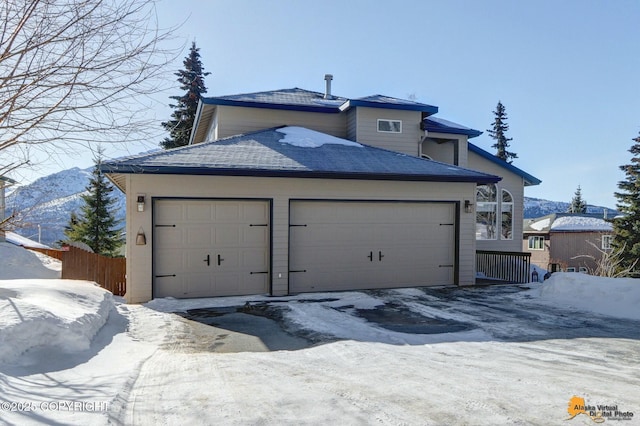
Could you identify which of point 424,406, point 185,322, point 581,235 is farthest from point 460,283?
point 581,235

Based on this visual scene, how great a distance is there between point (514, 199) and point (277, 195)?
12581 millimetres

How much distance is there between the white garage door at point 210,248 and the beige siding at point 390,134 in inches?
212

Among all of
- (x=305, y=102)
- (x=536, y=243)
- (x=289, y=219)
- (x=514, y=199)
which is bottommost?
(x=536, y=243)

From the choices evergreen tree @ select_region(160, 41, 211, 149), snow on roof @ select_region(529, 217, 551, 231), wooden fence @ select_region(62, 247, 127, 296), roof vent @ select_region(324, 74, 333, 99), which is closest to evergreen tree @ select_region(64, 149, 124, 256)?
evergreen tree @ select_region(160, 41, 211, 149)

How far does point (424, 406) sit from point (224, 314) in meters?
4.87

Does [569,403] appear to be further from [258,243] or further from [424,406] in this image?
[258,243]

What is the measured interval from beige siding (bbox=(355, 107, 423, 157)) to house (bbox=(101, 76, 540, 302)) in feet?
5.30

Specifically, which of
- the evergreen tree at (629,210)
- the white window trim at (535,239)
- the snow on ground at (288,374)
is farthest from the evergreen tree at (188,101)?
the white window trim at (535,239)

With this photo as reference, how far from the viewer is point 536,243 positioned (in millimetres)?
32000

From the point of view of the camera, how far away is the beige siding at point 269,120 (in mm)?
12627

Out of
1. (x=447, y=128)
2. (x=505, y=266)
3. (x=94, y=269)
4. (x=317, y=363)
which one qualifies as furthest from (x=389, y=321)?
(x=447, y=128)

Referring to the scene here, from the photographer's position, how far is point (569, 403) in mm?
3420

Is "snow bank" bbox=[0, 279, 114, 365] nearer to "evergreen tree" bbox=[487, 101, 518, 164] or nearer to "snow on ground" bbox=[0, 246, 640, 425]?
"snow on ground" bbox=[0, 246, 640, 425]

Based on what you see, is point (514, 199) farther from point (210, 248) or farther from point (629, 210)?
point (210, 248)
